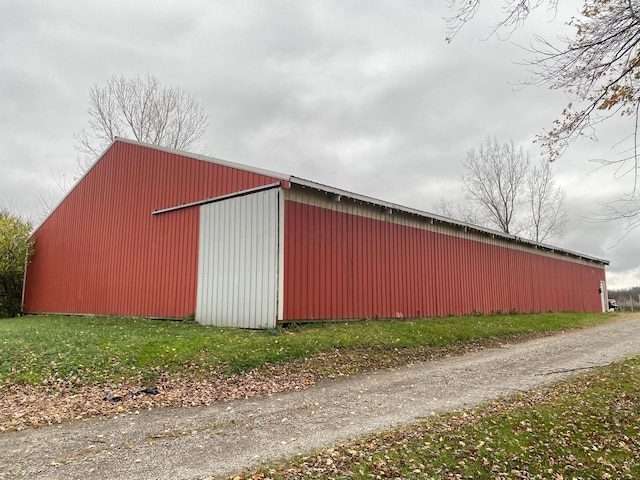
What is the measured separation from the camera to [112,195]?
731 inches

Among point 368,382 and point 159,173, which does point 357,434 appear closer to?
point 368,382

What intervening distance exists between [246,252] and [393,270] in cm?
546

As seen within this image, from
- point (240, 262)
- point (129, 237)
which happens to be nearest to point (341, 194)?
point (240, 262)

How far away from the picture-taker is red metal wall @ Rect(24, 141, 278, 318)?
14.6m

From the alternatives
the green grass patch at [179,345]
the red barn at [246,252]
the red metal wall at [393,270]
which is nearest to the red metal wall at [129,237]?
the red barn at [246,252]

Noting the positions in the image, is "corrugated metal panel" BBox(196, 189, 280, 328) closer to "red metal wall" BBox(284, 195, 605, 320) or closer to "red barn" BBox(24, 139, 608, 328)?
"red barn" BBox(24, 139, 608, 328)

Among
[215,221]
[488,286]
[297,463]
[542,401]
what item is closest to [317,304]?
[215,221]

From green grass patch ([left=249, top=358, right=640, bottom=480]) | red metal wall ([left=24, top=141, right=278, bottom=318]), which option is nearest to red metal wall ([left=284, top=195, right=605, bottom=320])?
red metal wall ([left=24, top=141, right=278, bottom=318])

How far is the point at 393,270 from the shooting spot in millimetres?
15375

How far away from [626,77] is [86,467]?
803 cm

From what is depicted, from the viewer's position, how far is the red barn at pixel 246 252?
12383 millimetres

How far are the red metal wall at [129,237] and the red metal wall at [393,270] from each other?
2.56 meters

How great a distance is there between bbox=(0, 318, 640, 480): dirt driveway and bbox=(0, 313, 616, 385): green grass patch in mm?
1556

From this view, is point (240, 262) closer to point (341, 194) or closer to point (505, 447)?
point (341, 194)
